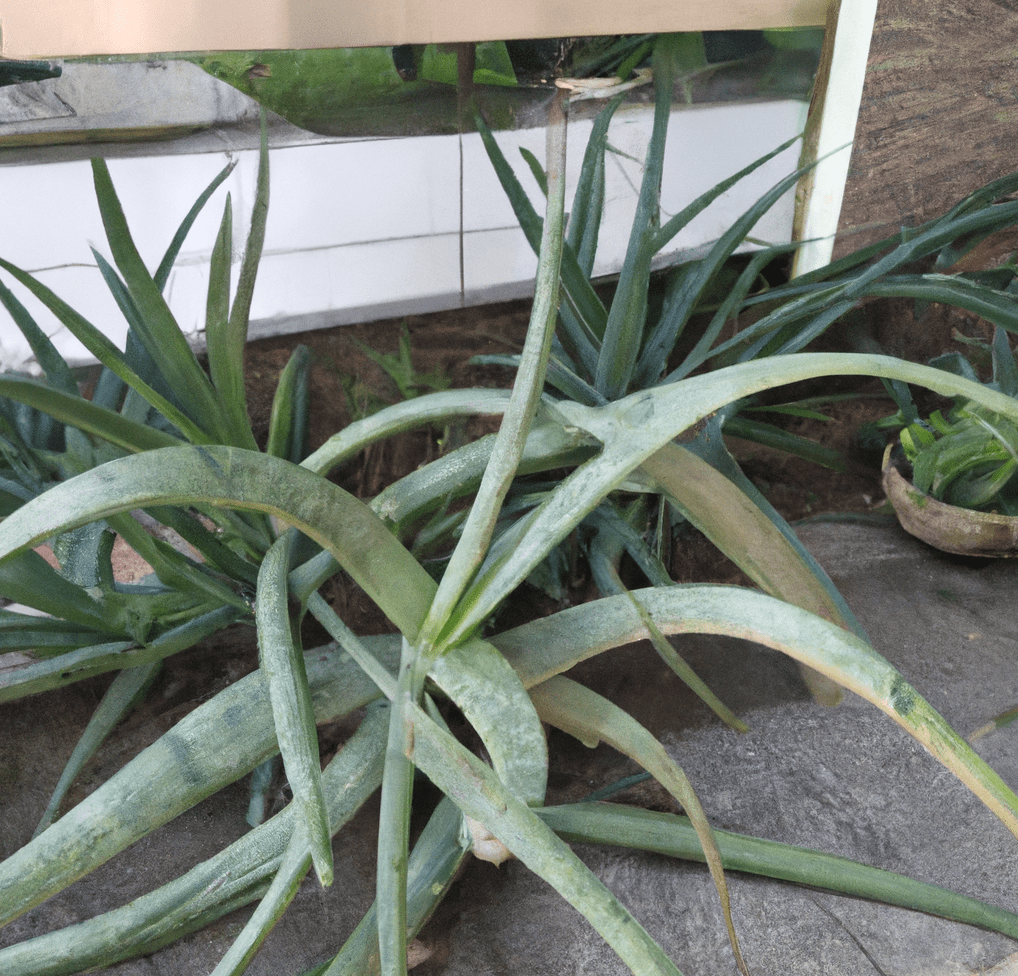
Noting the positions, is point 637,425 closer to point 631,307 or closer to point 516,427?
point 516,427

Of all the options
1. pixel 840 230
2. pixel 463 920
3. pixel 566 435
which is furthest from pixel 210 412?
pixel 840 230

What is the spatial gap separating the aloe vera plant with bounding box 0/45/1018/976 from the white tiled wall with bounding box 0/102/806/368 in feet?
1.25

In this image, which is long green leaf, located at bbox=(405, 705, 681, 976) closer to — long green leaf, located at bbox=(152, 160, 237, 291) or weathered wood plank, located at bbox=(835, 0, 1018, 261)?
long green leaf, located at bbox=(152, 160, 237, 291)

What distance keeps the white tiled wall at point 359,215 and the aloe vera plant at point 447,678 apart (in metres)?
0.38

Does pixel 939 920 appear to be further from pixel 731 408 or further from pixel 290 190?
pixel 290 190

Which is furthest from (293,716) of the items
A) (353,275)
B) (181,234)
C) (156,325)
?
(353,275)

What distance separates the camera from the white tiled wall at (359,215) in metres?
0.76

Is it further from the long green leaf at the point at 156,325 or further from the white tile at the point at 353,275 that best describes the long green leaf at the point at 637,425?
the white tile at the point at 353,275

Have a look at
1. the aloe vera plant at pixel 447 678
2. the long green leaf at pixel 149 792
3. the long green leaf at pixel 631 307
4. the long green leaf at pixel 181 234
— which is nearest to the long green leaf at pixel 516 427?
the aloe vera plant at pixel 447 678

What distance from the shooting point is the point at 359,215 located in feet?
2.72

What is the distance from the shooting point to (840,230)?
906 millimetres

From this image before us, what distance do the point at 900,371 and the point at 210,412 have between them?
0.46 meters

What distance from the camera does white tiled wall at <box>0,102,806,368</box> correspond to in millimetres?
757

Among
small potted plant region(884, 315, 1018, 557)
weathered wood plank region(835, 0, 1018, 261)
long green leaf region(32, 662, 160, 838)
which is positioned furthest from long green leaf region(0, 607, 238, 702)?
weathered wood plank region(835, 0, 1018, 261)
